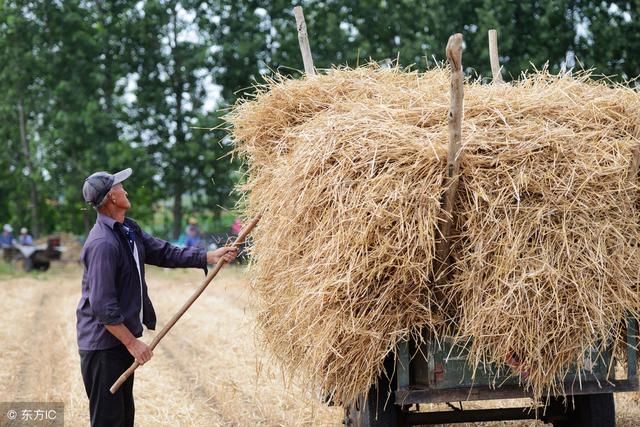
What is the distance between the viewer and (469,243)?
4.09 meters

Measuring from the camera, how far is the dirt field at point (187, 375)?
237 inches

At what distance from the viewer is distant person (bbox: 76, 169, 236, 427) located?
163 inches

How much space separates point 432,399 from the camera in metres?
4.13

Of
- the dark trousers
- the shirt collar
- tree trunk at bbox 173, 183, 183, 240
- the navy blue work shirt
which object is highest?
tree trunk at bbox 173, 183, 183, 240

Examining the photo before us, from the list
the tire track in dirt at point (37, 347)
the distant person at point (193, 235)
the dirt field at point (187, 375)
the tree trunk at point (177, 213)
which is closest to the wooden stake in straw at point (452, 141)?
the dirt field at point (187, 375)

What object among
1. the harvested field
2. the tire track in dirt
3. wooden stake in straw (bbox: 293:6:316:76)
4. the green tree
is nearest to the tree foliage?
the green tree

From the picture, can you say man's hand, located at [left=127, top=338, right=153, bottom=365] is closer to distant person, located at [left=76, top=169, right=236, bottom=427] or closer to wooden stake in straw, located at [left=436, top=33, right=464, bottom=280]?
distant person, located at [left=76, top=169, right=236, bottom=427]

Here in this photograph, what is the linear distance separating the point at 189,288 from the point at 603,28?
13878 mm

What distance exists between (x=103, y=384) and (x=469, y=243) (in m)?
1.93

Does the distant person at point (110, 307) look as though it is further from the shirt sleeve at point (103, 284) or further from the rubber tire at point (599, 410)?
the rubber tire at point (599, 410)

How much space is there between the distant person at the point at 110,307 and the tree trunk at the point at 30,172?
78.0 feet

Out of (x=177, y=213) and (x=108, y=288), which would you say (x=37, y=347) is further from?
(x=177, y=213)

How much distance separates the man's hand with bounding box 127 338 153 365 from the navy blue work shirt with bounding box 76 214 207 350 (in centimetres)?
13

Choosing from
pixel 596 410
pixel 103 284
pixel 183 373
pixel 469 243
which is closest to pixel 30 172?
pixel 183 373
